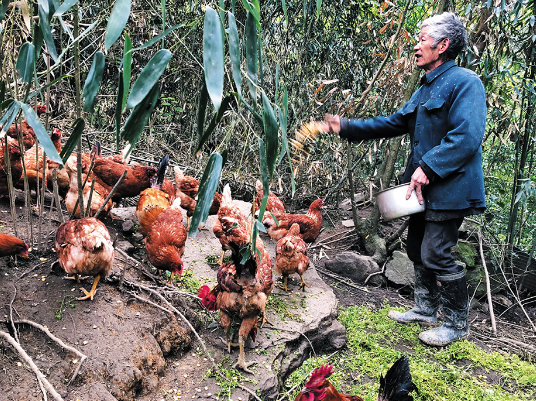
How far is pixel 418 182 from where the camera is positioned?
3244 mm

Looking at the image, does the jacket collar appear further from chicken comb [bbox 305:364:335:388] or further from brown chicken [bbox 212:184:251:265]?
chicken comb [bbox 305:364:335:388]

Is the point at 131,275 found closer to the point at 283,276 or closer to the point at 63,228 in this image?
the point at 63,228

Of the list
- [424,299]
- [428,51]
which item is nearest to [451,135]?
[428,51]

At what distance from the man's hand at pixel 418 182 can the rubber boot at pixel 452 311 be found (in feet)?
2.63

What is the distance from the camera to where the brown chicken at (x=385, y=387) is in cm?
221

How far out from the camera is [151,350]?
2.75 m

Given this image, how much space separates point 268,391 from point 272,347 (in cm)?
46

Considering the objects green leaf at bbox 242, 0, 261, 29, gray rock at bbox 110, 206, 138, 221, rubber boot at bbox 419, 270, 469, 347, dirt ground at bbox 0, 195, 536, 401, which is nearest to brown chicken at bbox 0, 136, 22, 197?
dirt ground at bbox 0, 195, 536, 401

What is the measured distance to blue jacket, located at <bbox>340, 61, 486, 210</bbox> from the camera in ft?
10.3

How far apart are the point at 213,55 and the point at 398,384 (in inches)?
80.5

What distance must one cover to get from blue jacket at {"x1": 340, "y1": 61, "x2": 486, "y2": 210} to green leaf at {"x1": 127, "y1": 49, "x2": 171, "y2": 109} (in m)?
2.53

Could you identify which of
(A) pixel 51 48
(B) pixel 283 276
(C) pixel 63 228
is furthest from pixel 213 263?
(A) pixel 51 48

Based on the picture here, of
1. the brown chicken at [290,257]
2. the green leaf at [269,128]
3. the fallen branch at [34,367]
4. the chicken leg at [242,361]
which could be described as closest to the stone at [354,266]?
the brown chicken at [290,257]

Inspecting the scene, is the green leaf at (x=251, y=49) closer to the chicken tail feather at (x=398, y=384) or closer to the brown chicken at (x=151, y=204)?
the chicken tail feather at (x=398, y=384)
